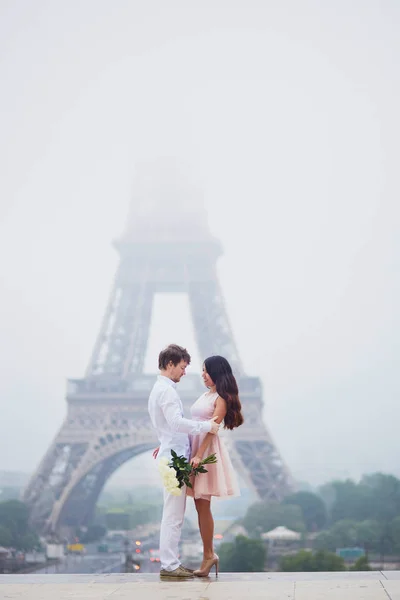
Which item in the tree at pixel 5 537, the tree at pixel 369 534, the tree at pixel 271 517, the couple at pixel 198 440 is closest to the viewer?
the couple at pixel 198 440

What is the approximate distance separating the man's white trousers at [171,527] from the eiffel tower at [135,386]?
56.9 feet

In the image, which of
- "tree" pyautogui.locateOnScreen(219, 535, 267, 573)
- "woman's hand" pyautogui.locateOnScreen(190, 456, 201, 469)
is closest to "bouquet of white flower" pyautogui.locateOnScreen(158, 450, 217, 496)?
"woman's hand" pyautogui.locateOnScreen(190, 456, 201, 469)

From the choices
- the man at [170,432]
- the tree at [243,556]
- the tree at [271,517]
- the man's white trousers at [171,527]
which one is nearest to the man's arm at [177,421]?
the man at [170,432]

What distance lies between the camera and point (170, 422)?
4.26m

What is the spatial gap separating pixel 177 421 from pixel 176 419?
0.03ft

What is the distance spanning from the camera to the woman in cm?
435

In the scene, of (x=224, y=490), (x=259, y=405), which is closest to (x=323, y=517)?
(x=259, y=405)

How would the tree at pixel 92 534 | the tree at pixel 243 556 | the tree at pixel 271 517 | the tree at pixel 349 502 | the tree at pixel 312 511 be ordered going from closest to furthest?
the tree at pixel 243 556
the tree at pixel 271 517
the tree at pixel 312 511
the tree at pixel 349 502
the tree at pixel 92 534

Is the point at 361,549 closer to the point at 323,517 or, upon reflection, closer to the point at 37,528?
the point at 323,517

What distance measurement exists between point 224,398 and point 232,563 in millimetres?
17423

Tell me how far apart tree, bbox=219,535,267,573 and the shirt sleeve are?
17.2 meters

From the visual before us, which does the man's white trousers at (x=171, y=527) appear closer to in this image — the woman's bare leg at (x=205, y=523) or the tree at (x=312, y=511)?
the woman's bare leg at (x=205, y=523)

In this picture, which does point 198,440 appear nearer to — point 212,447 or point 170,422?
point 212,447

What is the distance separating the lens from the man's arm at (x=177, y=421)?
422 centimetres
